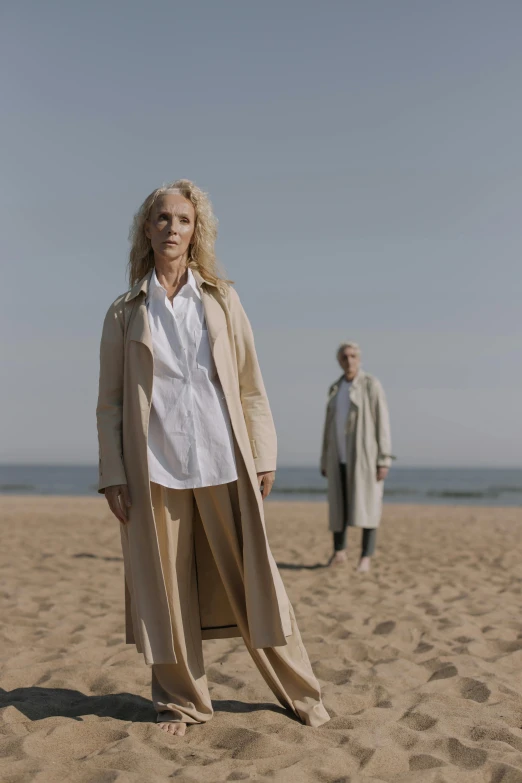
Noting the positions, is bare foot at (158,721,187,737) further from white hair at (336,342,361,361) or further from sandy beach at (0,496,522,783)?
white hair at (336,342,361,361)

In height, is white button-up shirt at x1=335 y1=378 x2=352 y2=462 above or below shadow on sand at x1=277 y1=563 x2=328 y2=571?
above

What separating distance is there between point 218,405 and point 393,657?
2.02m

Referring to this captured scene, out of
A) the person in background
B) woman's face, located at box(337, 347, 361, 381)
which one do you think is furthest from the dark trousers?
woman's face, located at box(337, 347, 361, 381)

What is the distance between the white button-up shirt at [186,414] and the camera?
2.83m

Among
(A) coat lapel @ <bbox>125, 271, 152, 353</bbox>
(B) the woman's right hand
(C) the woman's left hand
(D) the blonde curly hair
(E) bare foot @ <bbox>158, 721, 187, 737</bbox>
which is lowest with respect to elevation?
(E) bare foot @ <bbox>158, 721, 187, 737</bbox>

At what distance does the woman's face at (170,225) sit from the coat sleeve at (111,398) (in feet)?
0.96

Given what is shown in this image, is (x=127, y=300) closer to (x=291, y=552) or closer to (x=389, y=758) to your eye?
(x=389, y=758)

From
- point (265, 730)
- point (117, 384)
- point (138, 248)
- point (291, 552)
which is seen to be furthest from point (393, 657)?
point (291, 552)

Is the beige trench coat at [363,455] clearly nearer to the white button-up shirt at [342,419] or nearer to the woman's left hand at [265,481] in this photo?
the white button-up shirt at [342,419]

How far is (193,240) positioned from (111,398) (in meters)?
0.75

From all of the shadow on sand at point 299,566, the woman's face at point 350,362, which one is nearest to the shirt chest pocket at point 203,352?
the woman's face at point 350,362

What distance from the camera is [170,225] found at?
2.99 m

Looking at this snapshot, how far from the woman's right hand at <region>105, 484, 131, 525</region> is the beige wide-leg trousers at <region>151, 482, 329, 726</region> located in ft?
0.35

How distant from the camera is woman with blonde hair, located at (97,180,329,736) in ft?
9.29
